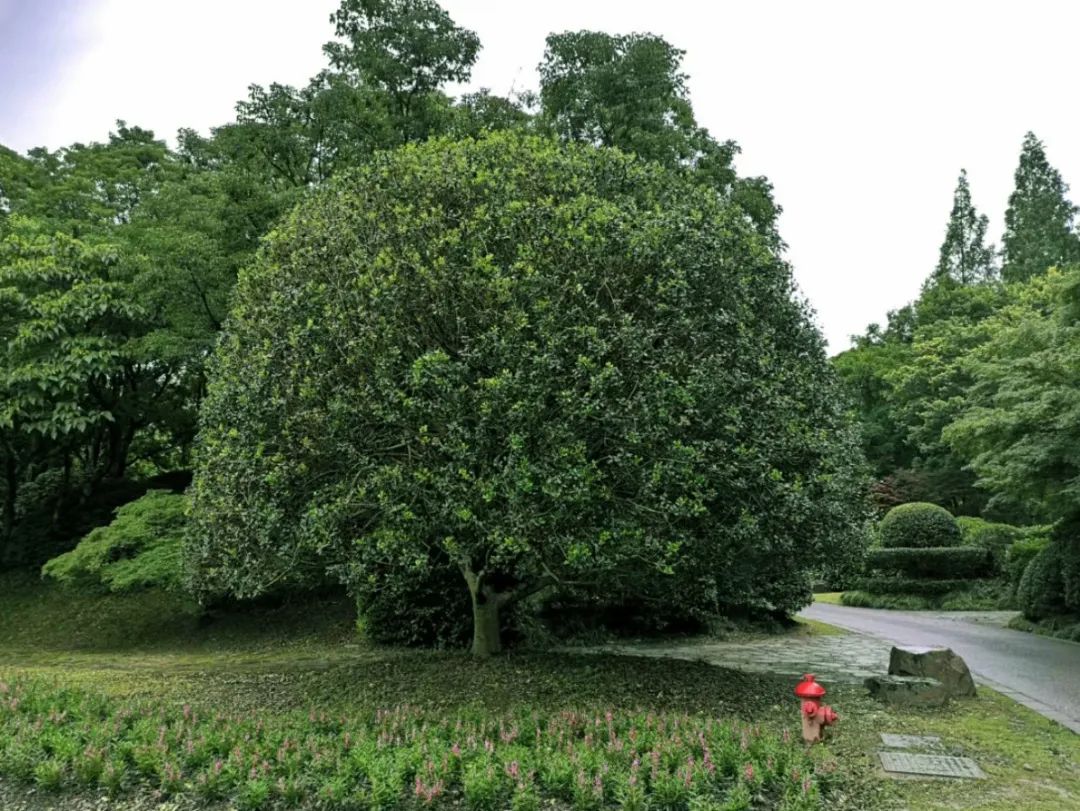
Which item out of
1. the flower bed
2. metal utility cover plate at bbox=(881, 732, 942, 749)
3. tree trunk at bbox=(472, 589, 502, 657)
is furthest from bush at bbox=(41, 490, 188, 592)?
metal utility cover plate at bbox=(881, 732, 942, 749)

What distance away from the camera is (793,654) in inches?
403

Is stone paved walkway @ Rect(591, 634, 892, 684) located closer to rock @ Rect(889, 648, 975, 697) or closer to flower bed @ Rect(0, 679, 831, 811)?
rock @ Rect(889, 648, 975, 697)

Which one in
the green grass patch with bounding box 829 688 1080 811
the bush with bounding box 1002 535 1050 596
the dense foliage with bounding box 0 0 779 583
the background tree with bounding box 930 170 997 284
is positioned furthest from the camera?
the background tree with bounding box 930 170 997 284

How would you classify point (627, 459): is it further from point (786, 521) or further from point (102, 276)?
point (102, 276)

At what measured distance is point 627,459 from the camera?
5.80 meters

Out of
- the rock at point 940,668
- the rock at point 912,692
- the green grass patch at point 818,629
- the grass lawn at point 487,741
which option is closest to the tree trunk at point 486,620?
the grass lawn at point 487,741

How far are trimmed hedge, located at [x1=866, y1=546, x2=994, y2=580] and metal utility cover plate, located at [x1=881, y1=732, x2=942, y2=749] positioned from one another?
1328 cm

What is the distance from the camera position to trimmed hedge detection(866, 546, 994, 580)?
18031mm

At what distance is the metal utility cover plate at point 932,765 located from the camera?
4.70m

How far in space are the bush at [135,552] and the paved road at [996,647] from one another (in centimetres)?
1036

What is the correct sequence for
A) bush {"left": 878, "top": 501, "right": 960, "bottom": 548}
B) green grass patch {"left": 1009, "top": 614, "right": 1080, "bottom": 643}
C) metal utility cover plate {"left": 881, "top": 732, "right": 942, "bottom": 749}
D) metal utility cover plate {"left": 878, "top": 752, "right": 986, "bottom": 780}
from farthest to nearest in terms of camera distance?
1. bush {"left": 878, "top": 501, "right": 960, "bottom": 548}
2. green grass patch {"left": 1009, "top": 614, "right": 1080, "bottom": 643}
3. metal utility cover plate {"left": 881, "top": 732, "right": 942, "bottom": 749}
4. metal utility cover plate {"left": 878, "top": 752, "right": 986, "bottom": 780}

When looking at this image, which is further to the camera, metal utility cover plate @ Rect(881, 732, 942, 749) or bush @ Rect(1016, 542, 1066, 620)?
bush @ Rect(1016, 542, 1066, 620)

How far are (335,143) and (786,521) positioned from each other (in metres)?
10.7

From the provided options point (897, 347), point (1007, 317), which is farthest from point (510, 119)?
point (897, 347)
